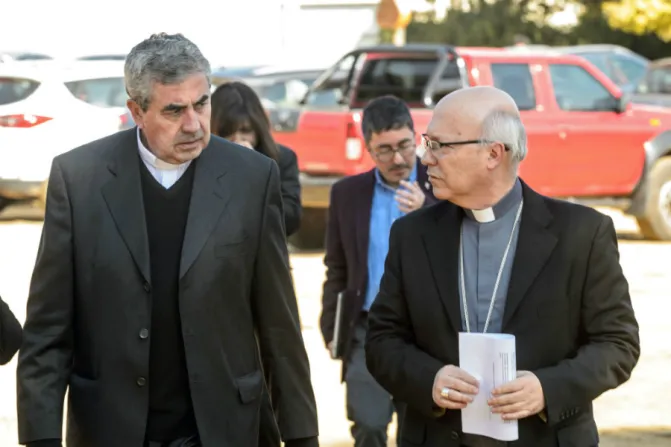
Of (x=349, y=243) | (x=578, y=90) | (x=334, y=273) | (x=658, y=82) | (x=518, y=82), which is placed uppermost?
(x=349, y=243)

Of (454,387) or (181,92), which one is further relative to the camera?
(181,92)

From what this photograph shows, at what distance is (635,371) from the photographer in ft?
32.7

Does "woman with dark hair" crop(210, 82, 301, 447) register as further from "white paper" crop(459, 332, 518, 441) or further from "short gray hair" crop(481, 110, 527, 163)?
"white paper" crop(459, 332, 518, 441)

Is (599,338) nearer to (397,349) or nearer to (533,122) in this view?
(397,349)

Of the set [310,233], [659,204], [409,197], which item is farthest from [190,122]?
[659,204]

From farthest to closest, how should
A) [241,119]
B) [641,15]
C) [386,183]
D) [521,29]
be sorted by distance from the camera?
[521,29] → [641,15] → [241,119] → [386,183]

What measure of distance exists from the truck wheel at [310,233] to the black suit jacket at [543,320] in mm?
11844

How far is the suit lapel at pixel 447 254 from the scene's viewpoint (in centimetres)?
427

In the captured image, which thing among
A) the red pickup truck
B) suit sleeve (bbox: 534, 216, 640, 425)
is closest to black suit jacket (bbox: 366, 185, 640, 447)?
suit sleeve (bbox: 534, 216, 640, 425)

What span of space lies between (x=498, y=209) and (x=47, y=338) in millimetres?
1296

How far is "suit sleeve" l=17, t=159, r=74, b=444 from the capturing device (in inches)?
168

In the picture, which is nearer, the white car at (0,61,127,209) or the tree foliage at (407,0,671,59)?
the white car at (0,61,127,209)

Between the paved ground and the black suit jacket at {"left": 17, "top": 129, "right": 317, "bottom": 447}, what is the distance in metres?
3.67

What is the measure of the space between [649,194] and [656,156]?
0.41 m
